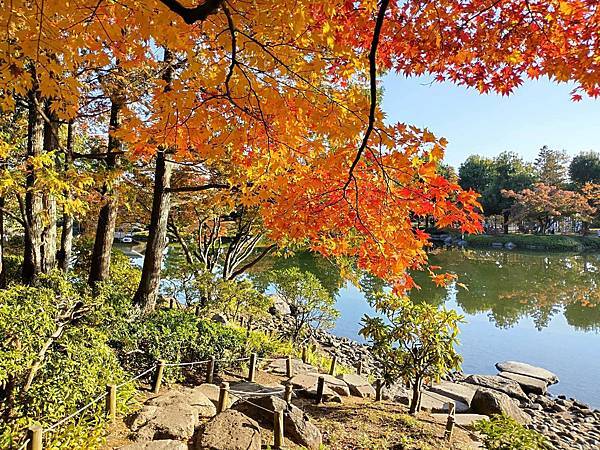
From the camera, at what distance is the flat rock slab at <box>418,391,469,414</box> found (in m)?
5.78

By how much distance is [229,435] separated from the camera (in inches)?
126

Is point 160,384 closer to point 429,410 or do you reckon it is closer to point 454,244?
point 429,410

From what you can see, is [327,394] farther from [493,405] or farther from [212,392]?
[493,405]

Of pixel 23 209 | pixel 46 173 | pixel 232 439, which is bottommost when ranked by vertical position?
pixel 232 439

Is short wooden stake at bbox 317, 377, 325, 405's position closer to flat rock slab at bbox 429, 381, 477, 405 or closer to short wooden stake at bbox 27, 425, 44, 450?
short wooden stake at bbox 27, 425, 44, 450

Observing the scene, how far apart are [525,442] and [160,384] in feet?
12.4

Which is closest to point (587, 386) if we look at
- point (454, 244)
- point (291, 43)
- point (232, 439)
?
point (232, 439)

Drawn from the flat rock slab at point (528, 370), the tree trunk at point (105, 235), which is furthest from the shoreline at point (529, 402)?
the tree trunk at point (105, 235)

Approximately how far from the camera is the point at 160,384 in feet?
15.1

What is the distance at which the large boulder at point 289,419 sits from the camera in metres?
3.55

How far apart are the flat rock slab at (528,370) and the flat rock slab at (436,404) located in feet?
12.1

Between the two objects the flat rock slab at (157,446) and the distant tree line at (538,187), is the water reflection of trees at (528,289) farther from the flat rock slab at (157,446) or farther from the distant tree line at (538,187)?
the flat rock slab at (157,446)

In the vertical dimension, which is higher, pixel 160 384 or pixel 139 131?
pixel 139 131

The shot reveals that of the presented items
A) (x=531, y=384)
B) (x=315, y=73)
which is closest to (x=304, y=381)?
(x=315, y=73)
